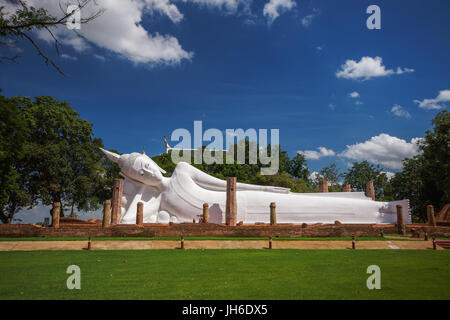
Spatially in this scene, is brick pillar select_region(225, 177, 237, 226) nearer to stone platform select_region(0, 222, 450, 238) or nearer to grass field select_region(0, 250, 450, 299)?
stone platform select_region(0, 222, 450, 238)

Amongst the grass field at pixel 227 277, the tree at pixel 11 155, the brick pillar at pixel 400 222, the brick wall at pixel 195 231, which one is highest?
the tree at pixel 11 155

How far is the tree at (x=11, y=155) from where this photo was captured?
10086 mm

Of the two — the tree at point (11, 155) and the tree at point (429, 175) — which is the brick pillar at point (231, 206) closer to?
the tree at point (11, 155)

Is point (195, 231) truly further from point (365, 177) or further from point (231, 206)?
point (365, 177)

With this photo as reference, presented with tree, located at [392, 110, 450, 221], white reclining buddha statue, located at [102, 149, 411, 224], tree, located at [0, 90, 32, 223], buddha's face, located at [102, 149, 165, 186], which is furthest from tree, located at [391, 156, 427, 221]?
tree, located at [0, 90, 32, 223]

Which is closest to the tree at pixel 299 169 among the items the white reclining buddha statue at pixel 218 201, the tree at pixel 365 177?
the tree at pixel 365 177

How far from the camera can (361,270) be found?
6.82 meters

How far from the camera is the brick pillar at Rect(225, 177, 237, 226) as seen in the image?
55.9 feet

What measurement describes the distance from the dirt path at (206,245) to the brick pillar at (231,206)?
4320 millimetres

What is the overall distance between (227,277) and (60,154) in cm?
2407

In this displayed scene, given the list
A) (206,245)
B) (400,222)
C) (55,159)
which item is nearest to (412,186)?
(400,222)

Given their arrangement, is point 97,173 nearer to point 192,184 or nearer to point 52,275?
point 192,184

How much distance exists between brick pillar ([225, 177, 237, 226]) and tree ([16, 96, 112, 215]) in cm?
1481
